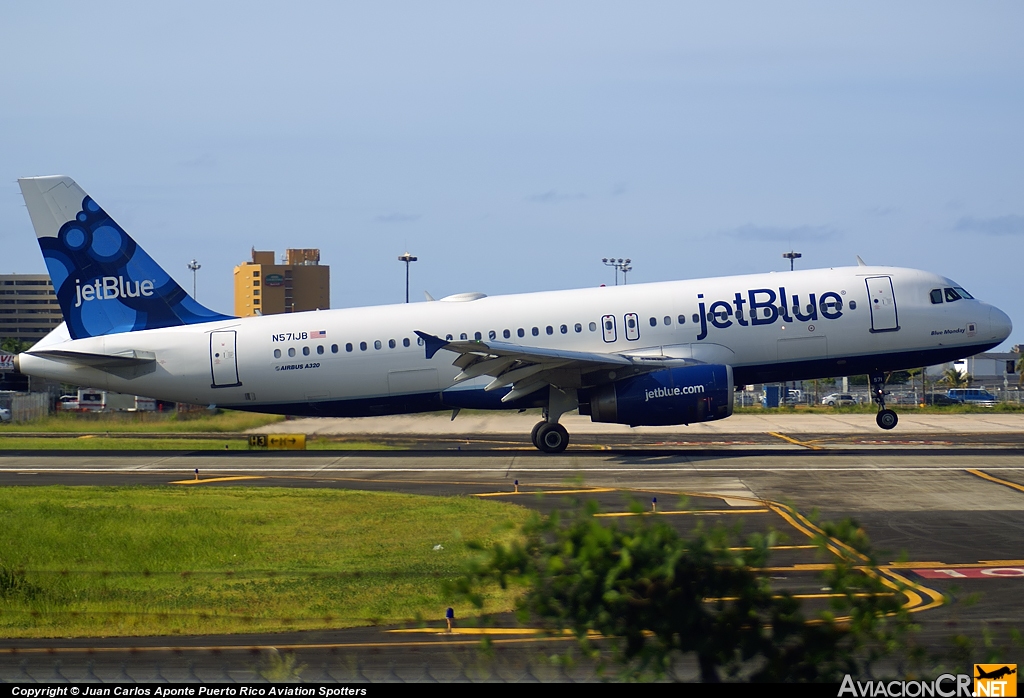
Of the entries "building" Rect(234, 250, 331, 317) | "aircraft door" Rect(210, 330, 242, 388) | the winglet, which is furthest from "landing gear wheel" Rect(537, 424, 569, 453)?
"building" Rect(234, 250, 331, 317)

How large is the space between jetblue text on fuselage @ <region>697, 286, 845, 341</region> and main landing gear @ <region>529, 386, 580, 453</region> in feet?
14.3

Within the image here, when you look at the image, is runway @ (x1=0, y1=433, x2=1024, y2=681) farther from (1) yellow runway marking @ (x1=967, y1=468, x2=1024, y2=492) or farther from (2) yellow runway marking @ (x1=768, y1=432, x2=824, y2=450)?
(2) yellow runway marking @ (x1=768, y1=432, x2=824, y2=450)

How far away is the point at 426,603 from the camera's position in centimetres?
1257

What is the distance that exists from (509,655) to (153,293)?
84.5ft

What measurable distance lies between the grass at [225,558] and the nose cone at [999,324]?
731 inches

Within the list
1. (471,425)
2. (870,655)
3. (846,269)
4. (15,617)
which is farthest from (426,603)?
(471,425)

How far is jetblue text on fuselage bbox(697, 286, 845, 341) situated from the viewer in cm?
2981

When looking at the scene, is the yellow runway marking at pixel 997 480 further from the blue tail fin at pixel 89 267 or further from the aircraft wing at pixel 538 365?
the blue tail fin at pixel 89 267

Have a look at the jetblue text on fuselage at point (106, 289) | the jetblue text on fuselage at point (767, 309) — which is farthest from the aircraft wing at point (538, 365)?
the jetblue text on fuselage at point (106, 289)

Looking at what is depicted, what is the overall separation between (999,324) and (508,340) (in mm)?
15318

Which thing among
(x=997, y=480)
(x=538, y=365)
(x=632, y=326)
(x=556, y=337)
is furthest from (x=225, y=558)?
(x=997, y=480)

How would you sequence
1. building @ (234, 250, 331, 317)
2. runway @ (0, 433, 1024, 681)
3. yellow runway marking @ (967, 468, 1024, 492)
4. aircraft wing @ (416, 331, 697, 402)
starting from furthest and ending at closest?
building @ (234, 250, 331, 317), aircraft wing @ (416, 331, 697, 402), yellow runway marking @ (967, 468, 1024, 492), runway @ (0, 433, 1024, 681)

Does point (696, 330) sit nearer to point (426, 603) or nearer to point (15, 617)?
point (426, 603)

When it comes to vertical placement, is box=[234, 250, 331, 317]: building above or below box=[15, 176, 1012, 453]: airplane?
above
